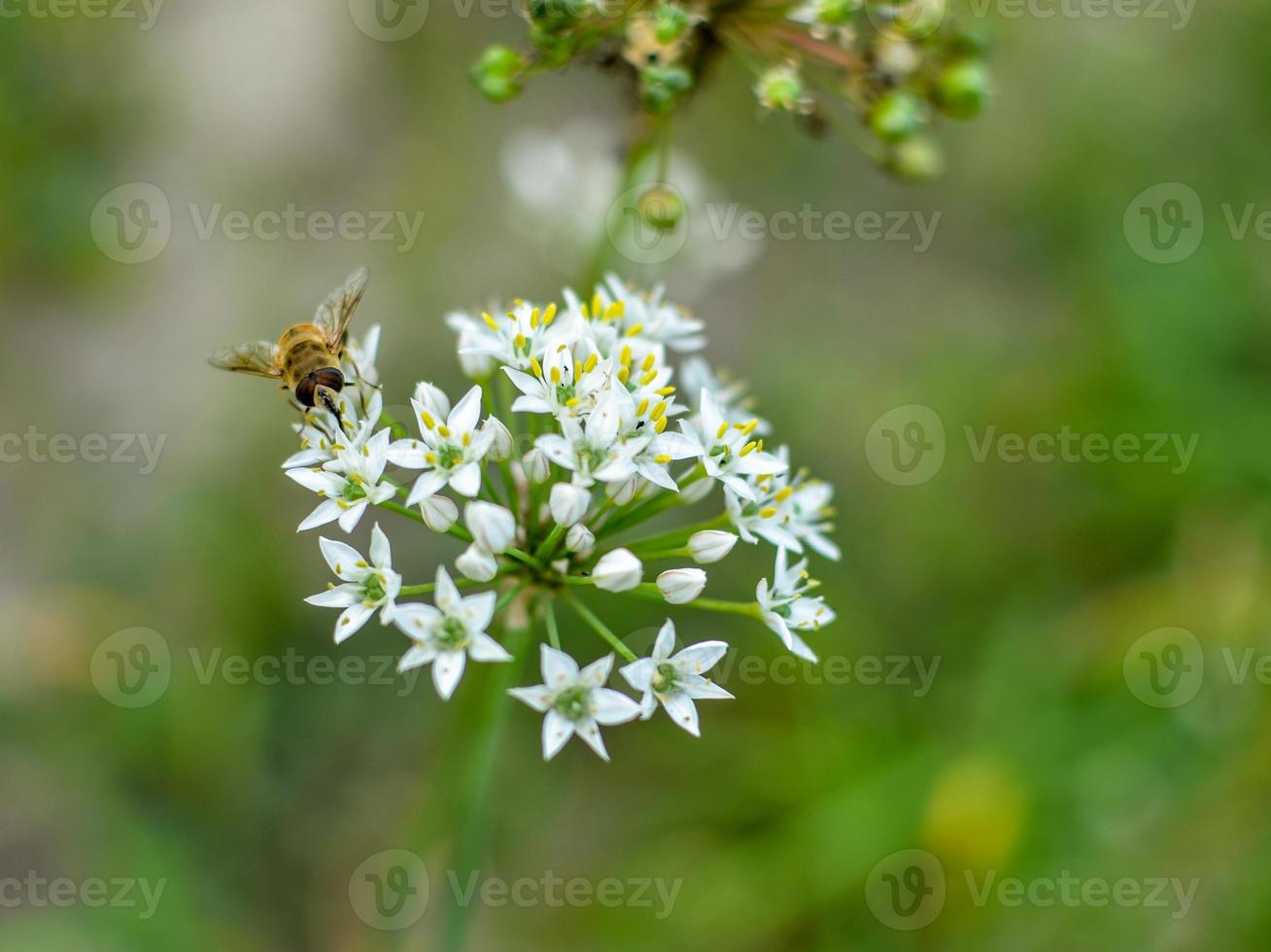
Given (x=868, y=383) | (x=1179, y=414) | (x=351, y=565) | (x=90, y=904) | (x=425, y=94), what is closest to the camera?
(x=351, y=565)

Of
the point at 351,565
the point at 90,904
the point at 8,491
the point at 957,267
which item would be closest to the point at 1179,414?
the point at 957,267

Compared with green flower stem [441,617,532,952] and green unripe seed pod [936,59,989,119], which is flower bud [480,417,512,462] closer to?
green flower stem [441,617,532,952]

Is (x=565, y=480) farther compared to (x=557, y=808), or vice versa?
(x=557, y=808)

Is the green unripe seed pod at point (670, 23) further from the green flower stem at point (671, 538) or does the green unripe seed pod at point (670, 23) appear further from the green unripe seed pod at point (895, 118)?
the green flower stem at point (671, 538)

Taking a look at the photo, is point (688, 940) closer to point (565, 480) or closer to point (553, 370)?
point (565, 480)

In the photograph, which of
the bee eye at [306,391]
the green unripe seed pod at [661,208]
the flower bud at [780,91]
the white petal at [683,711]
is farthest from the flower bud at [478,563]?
the flower bud at [780,91]
